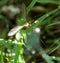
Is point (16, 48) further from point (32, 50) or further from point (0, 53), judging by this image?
point (32, 50)

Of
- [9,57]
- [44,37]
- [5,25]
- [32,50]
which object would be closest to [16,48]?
[9,57]

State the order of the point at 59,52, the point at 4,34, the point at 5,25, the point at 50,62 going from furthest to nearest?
the point at 5,25 < the point at 4,34 < the point at 59,52 < the point at 50,62

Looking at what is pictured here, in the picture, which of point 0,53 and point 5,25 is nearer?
point 0,53

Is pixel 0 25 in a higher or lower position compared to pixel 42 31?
higher

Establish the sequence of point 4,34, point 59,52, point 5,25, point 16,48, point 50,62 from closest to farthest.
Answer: point 16,48 < point 50,62 < point 59,52 < point 4,34 < point 5,25

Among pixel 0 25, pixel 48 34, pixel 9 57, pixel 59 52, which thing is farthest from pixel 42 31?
pixel 9 57

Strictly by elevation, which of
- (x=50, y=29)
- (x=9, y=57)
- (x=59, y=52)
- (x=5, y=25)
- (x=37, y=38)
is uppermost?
(x=5, y=25)

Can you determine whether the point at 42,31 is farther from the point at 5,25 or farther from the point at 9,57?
the point at 9,57

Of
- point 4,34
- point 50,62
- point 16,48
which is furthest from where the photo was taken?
point 4,34

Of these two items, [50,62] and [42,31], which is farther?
[42,31]
